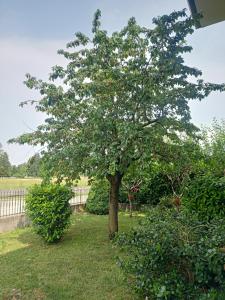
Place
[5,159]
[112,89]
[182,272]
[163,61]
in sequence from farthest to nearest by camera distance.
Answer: [5,159] → [112,89] → [163,61] → [182,272]

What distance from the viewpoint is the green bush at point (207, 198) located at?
6957 mm

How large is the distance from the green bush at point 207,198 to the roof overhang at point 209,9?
337 centimetres

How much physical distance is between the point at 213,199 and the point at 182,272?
137 inches

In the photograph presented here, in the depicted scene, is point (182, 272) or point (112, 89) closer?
point (182, 272)

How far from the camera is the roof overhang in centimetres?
427

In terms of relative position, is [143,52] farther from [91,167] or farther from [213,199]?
[213,199]

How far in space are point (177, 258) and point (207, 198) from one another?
→ 3.70 meters

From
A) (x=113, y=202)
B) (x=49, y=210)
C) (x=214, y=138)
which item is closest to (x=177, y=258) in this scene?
(x=113, y=202)

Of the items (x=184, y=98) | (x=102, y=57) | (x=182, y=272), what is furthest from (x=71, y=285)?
(x=102, y=57)

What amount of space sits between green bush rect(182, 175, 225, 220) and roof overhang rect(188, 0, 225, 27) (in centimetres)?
337

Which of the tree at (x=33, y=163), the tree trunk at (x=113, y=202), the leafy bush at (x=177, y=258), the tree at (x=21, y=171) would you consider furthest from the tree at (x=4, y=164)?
the leafy bush at (x=177, y=258)

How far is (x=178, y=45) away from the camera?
6383 mm

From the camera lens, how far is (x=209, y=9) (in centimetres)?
450

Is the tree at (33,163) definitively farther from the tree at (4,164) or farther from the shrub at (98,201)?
the tree at (4,164)
